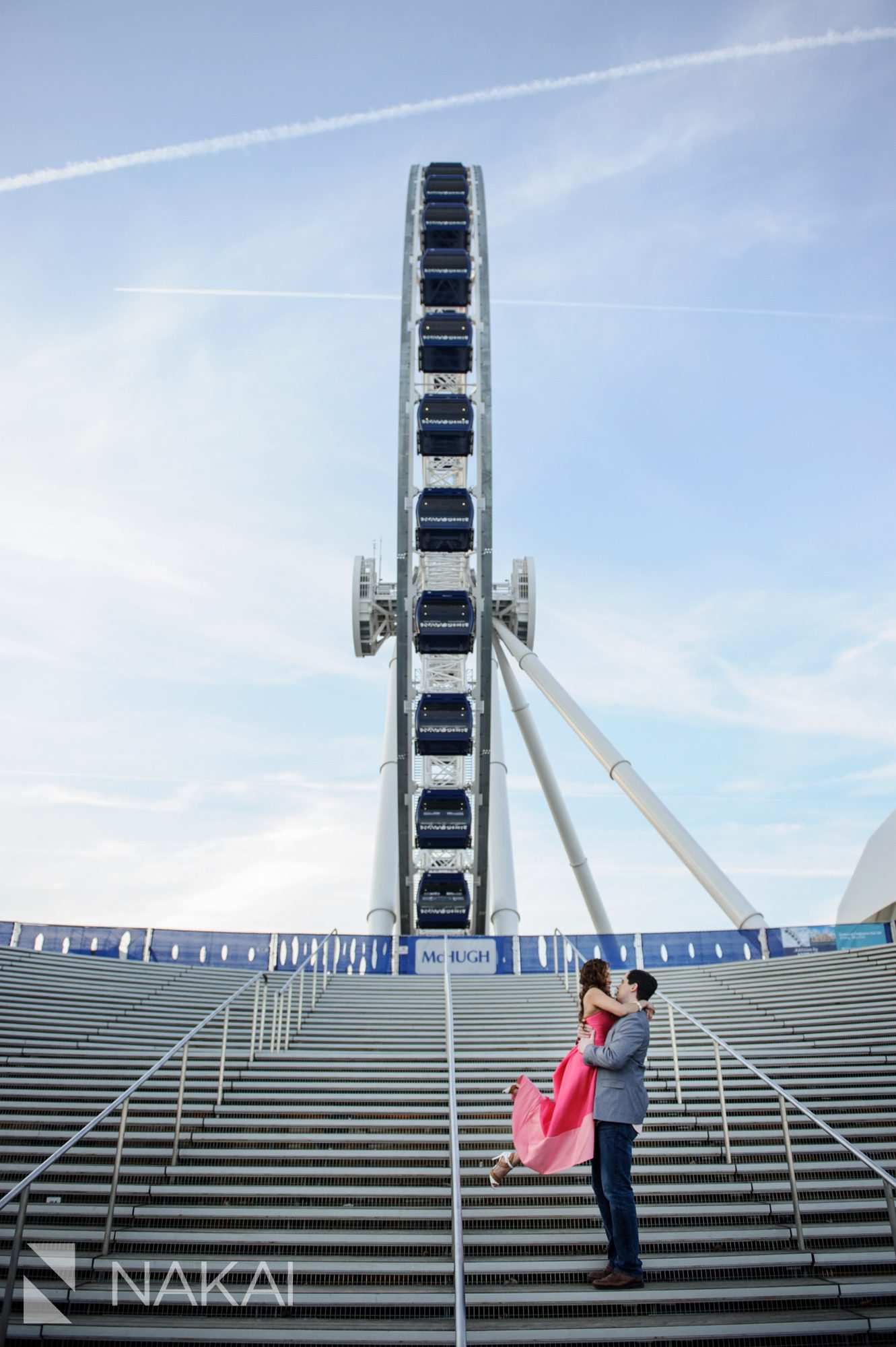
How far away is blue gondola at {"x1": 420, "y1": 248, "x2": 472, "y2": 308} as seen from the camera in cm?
3123

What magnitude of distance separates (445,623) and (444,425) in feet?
19.1

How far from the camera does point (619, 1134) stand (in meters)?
4.60

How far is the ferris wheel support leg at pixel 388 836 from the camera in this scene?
23.7 metres

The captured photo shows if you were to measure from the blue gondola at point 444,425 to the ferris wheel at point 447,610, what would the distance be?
40mm

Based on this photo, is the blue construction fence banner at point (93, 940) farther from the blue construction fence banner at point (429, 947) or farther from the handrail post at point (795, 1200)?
the handrail post at point (795, 1200)

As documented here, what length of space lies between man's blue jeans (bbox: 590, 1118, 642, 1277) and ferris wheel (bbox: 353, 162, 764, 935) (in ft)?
77.5

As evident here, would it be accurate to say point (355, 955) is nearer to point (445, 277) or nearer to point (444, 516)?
point (444, 516)

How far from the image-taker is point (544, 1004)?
43.5ft

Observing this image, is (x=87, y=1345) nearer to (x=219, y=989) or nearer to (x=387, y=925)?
(x=219, y=989)

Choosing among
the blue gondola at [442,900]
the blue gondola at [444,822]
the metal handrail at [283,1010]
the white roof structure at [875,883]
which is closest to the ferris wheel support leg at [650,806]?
the blue gondola at [444,822]

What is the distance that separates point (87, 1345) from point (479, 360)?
28.8 m

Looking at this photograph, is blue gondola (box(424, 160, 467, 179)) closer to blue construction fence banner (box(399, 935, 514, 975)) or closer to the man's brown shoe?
blue construction fence banner (box(399, 935, 514, 975))

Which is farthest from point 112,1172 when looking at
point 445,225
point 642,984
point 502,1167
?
point 445,225

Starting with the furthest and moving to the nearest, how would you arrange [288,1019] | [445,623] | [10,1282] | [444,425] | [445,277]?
[445,277] → [445,623] → [444,425] → [288,1019] → [10,1282]
